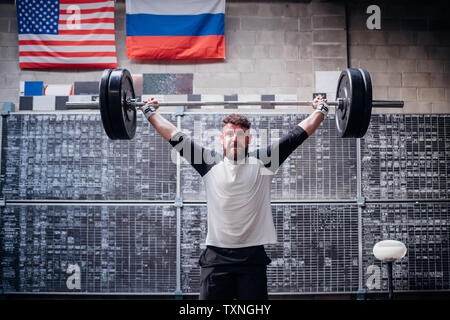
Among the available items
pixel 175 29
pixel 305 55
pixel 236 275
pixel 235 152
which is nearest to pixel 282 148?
pixel 235 152

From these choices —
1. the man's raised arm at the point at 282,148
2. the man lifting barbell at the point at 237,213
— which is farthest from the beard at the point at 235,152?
the man's raised arm at the point at 282,148

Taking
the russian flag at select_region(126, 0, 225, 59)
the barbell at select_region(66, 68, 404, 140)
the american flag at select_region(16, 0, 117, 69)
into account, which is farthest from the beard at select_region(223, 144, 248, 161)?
the american flag at select_region(16, 0, 117, 69)

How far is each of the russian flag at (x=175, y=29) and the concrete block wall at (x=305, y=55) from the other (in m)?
0.11

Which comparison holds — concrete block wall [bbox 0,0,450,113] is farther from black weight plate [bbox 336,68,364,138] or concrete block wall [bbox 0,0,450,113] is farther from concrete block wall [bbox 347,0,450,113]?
black weight plate [bbox 336,68,364,138]

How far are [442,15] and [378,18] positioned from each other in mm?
706

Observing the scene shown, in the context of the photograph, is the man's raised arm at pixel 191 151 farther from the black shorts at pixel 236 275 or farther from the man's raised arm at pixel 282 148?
the black shorts at pixel 236 275

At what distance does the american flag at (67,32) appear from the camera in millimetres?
3584

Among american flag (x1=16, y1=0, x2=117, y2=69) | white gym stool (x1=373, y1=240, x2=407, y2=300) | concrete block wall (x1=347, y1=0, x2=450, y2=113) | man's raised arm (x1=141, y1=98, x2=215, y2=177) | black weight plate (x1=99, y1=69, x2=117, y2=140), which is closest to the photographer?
man's raised arm (x1=141, y1=98, x2=215, y2=177)

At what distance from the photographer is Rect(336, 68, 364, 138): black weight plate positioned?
216cm

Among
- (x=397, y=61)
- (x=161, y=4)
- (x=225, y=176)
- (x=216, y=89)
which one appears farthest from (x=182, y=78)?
(x=397, y=61)

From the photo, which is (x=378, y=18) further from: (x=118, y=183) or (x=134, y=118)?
(x=118, y=183)

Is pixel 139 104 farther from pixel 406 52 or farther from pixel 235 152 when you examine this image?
pixel 406 52

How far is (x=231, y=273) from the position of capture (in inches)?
72.7

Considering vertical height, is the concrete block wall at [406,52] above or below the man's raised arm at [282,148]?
above
